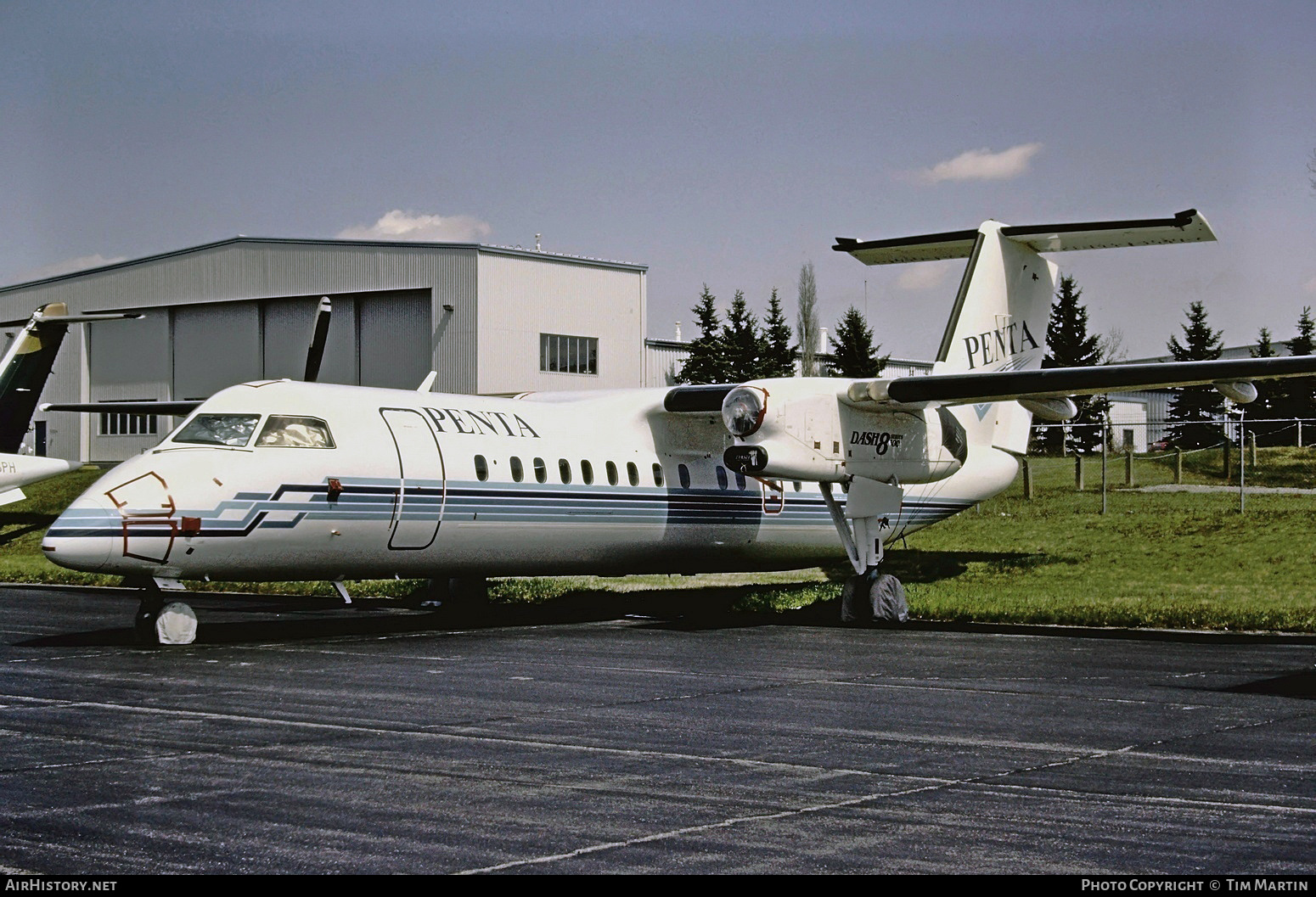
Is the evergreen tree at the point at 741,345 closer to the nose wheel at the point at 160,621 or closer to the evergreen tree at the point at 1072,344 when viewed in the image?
the evergreen tree at the point at 1072,344

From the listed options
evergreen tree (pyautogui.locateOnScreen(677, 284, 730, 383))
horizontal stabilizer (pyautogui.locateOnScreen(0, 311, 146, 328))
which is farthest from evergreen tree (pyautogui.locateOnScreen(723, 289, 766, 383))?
horizontal stabilizer (pyautogui.locateOnScreen(0, 311, 146, 328))

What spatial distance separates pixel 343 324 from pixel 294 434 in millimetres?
37291

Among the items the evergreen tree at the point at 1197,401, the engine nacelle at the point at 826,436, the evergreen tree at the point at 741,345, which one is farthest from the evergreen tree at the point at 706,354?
the engine nacelle at the point at 826,436

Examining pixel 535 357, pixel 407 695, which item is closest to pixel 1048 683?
pixel 407 695

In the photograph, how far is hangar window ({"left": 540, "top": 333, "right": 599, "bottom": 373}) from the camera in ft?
164

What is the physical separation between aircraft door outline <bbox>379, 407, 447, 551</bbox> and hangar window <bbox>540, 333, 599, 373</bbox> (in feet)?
107

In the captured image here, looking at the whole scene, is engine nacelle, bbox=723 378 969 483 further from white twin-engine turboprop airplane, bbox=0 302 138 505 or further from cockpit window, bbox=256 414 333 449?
white twin-engine turboprop airplane, bbox=0 302 138 505

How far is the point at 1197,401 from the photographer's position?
5628 centimetres

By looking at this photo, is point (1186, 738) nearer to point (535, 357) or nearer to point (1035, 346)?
point (1035, 346)

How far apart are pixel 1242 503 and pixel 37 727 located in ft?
78.0

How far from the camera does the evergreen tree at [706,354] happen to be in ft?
188

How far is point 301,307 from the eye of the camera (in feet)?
174

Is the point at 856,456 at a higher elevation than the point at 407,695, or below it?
higher
